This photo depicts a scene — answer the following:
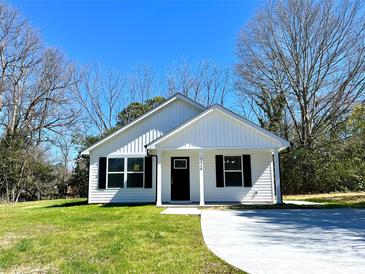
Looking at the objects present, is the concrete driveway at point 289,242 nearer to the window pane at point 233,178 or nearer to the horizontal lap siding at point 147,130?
the window pane at point 233,178

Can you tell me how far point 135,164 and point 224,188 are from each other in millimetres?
4345

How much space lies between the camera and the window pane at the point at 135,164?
14.2 m

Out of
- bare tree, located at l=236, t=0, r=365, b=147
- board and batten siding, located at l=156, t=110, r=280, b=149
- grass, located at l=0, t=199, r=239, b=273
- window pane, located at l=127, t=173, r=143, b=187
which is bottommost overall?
grass, located at l=0, t=199, r=239, b=273

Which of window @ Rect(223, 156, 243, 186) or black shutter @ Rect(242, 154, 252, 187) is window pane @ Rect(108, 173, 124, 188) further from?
black shutter @ Rect(242, 154, 252, 187)

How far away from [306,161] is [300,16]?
9.97 m

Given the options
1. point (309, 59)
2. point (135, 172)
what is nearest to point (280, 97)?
point (309, 59)

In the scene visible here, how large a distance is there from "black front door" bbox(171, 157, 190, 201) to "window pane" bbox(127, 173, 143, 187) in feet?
5.02

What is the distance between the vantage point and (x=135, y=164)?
14.2m

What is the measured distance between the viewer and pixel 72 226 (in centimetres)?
771

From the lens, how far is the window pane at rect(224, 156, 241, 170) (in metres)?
13.6

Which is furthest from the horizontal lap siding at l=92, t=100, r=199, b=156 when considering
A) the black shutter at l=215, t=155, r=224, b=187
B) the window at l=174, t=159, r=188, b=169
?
the black shutter at l=215, t=155, r=224, b=187

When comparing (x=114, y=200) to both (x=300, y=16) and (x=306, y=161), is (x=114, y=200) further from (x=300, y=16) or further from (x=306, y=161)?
(x=300, y=16)

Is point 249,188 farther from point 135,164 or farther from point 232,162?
point 135,164

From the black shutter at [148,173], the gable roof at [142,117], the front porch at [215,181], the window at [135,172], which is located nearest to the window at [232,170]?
the front porch at [215,181]
